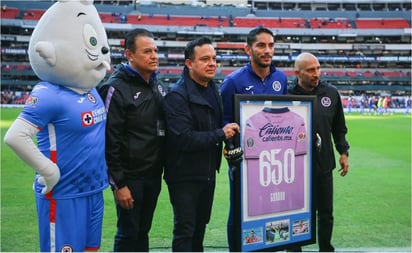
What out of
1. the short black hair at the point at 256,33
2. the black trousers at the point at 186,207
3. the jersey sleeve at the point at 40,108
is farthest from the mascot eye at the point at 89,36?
the short black hair at the point at 256,33

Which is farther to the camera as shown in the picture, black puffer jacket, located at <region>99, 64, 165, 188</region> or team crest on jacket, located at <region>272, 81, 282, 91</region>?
team crest on jacket, located at <region>272, 81, 282, 91</region>

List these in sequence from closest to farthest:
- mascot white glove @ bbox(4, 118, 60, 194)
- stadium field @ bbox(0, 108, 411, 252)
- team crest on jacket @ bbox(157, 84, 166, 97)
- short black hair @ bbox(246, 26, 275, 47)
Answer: mascot white glove @ bbox(4, 118, 60, 194), team crest on jacket @ bbox(157, 84, 166, 97), short black hair @ bbox(246, 26, 275, 47), stadium field @ bbox(0, 108, 411, 252)

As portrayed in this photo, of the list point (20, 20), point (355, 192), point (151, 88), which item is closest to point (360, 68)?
point (20, 20)

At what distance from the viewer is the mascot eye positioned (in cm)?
317

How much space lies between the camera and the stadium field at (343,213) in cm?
477

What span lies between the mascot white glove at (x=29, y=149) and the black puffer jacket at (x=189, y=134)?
3.04ft

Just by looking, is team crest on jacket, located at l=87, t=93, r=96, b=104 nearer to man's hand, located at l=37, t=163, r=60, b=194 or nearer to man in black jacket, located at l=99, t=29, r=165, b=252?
man in black jacket, located at l=99, t=29, r=165, b=252

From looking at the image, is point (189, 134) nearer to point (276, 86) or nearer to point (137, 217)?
point (137, 217)

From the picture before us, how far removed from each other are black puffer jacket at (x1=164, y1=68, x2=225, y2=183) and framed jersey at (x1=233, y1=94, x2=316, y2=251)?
343 mm

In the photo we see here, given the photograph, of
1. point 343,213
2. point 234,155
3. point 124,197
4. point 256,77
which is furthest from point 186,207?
point 343,213

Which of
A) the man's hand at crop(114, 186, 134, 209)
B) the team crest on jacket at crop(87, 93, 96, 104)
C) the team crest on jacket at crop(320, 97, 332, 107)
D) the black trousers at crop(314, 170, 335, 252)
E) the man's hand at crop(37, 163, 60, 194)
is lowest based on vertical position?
the black trousers at crop(314, 170, 335, 252)

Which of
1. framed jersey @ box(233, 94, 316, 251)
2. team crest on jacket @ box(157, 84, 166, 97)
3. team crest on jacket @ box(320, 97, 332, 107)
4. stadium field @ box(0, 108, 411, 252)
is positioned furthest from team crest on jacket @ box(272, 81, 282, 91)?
stadium field @ box(0, 108, 411, 252)

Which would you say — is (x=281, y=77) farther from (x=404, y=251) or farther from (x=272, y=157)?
(x=404, y=251)

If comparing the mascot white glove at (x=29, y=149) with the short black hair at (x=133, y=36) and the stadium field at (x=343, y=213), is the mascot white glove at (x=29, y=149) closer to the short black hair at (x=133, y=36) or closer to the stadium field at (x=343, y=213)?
the short black hair at (x=133, y=36)
